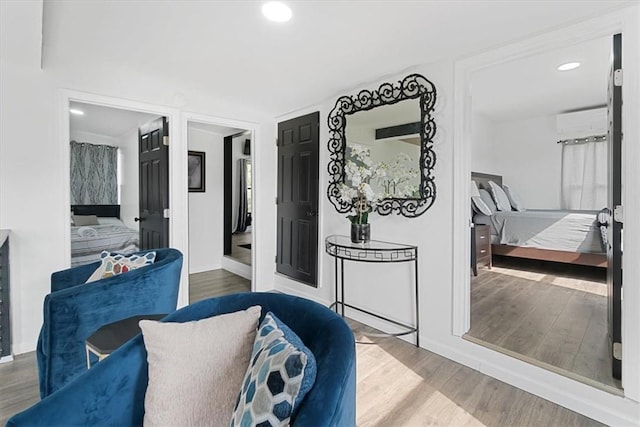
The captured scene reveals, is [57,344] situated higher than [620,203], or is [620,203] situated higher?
[620,203]

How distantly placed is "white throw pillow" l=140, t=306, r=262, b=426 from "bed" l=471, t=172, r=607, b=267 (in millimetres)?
4194

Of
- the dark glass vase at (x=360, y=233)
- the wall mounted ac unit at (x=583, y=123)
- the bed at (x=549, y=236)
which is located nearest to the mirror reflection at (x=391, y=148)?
the dark glass vase at (x=360, y=233)

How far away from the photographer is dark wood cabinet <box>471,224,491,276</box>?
411 cm

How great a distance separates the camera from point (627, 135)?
1.63 m

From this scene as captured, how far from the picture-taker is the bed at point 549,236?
396cm

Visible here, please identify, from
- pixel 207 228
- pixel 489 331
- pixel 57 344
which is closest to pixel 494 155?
pixel 489 331

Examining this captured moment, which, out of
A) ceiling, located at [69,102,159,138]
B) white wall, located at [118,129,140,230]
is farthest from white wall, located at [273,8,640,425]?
white wall, located at [118,129,140,230]

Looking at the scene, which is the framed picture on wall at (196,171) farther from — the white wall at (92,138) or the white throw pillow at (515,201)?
the white throw pillow at (515,201)

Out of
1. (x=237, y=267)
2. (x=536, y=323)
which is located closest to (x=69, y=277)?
(x=237, y=267)

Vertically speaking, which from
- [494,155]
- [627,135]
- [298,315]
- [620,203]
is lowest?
[298,315]

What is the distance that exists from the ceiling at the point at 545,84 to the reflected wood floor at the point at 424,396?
2250 millimetres

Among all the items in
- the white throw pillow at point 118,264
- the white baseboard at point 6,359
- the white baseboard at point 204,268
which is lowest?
the white baseboard at point 6,359

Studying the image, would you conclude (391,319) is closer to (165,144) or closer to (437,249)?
(437,249)

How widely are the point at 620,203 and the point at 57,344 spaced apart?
3.00 meters
